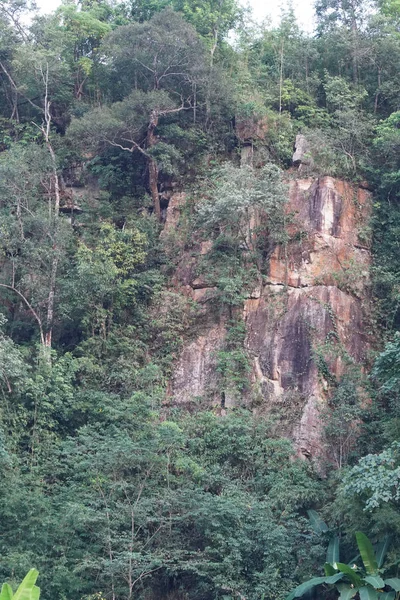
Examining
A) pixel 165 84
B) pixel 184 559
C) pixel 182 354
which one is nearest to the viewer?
pixel 184 559

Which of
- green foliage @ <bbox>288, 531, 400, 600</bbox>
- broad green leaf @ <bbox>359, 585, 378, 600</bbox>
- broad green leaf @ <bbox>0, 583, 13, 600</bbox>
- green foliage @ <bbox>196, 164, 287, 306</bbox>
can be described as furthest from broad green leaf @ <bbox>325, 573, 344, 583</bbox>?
green foliage @ <bbox>196, 164, 287, 306</bbox>

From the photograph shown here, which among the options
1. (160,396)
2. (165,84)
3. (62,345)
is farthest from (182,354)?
(165,84)

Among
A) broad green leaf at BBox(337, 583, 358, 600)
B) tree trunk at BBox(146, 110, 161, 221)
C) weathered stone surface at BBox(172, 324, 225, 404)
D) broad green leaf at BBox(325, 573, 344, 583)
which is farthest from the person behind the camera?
tree trunk at BBox(146, 110, 161, 221)

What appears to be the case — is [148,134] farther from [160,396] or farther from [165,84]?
[160,396]

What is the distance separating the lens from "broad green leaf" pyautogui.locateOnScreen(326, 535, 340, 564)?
38.5 feet

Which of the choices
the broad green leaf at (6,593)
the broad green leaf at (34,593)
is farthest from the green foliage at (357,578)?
the broad green leaf at (6,593)

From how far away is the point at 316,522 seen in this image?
12.8m

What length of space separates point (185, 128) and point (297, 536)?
11.5 meters

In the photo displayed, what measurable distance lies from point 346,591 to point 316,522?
1868 millimetres

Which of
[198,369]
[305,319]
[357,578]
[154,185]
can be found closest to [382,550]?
[357,578]

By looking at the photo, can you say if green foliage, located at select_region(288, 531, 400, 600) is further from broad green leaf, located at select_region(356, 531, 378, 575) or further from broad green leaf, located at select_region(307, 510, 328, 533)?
broad green leaf, located at select_region(307, 510, 328, 533)

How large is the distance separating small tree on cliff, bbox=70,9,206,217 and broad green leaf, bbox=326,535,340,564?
9.99 meters

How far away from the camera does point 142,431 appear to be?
561 inches

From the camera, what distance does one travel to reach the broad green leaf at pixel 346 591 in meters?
10.9
